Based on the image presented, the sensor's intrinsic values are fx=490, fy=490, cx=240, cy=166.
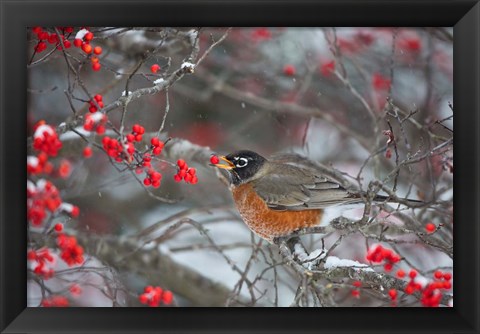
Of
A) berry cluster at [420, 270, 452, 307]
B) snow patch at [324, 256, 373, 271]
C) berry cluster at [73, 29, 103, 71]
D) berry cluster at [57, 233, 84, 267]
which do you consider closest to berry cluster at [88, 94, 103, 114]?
berry cluster at [73, 29, 103, 71]

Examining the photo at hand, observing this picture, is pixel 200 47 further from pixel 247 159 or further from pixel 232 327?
pixel 232 327

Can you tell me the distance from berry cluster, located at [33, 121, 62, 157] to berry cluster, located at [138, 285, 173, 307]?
852 mm

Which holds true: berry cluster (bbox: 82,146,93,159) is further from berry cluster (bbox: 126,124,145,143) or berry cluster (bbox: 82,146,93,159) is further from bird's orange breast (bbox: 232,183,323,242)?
bird's orange breast (bbox: 232,183,323,242)

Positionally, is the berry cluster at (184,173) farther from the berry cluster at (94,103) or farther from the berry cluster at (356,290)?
the berry cluster at (356,290)

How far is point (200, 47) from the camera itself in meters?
2.65

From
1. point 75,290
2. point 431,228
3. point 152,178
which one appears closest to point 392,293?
point 431,228

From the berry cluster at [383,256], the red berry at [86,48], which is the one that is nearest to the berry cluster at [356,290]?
the berry cluster at [383,256]

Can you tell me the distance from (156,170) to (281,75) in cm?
91

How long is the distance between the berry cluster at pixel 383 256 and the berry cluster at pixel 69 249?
4.95 feet

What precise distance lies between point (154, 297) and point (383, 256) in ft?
3.95

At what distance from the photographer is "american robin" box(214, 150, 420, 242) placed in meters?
2.52
